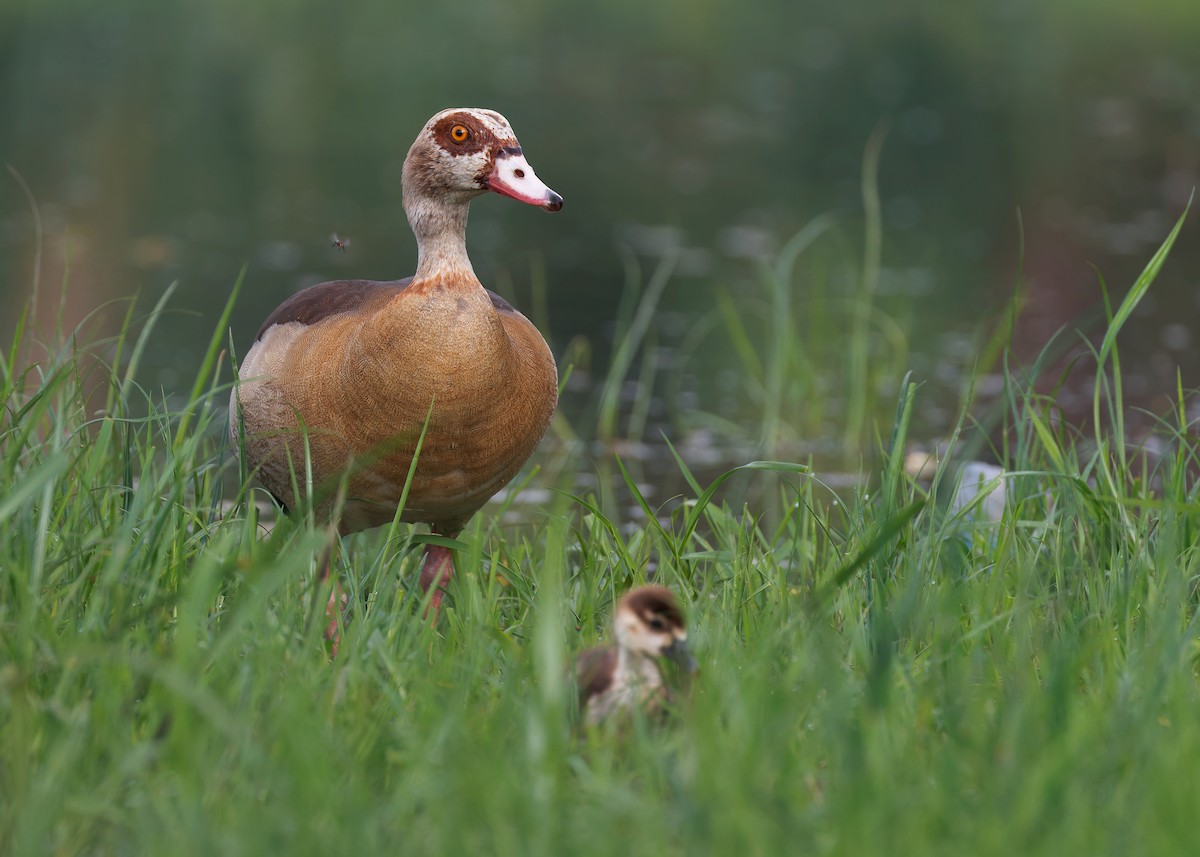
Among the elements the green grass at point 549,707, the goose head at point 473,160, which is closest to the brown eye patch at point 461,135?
the goose head at point 473,160

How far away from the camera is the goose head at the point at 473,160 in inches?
167

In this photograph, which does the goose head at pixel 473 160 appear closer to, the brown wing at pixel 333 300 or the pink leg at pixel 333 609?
the brown wing at pixel 333 300

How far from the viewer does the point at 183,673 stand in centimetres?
259

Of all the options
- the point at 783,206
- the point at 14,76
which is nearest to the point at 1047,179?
the point at 783,206

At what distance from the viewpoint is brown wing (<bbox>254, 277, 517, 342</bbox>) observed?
4531mm

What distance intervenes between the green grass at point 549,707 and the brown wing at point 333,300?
757 millimetres

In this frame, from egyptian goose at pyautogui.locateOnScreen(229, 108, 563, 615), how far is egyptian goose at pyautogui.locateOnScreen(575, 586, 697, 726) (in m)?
1.02

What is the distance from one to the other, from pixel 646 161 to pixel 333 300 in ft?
35.6

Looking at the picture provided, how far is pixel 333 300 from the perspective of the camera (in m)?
4.62

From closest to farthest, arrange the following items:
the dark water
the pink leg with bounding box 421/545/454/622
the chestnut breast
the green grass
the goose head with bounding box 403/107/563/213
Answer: the green grass, the chestnut breast, the goose head with bounding box 403/107/563/213, the pink leg with bounding box 421/545/454/622, the dark water

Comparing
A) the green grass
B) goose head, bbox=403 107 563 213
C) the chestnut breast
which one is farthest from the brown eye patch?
the green grass

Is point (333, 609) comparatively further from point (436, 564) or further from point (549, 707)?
point (549, 707)

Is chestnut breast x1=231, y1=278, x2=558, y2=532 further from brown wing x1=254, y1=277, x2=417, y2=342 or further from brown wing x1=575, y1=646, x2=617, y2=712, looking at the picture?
brown wing x1=575, y1=646, x2=617, y2=712

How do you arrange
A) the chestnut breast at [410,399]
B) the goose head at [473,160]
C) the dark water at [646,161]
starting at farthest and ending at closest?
1. the dark water at [646,161]
2. the goose head at [473,160]
3. the chestnut breast at [410,399]
